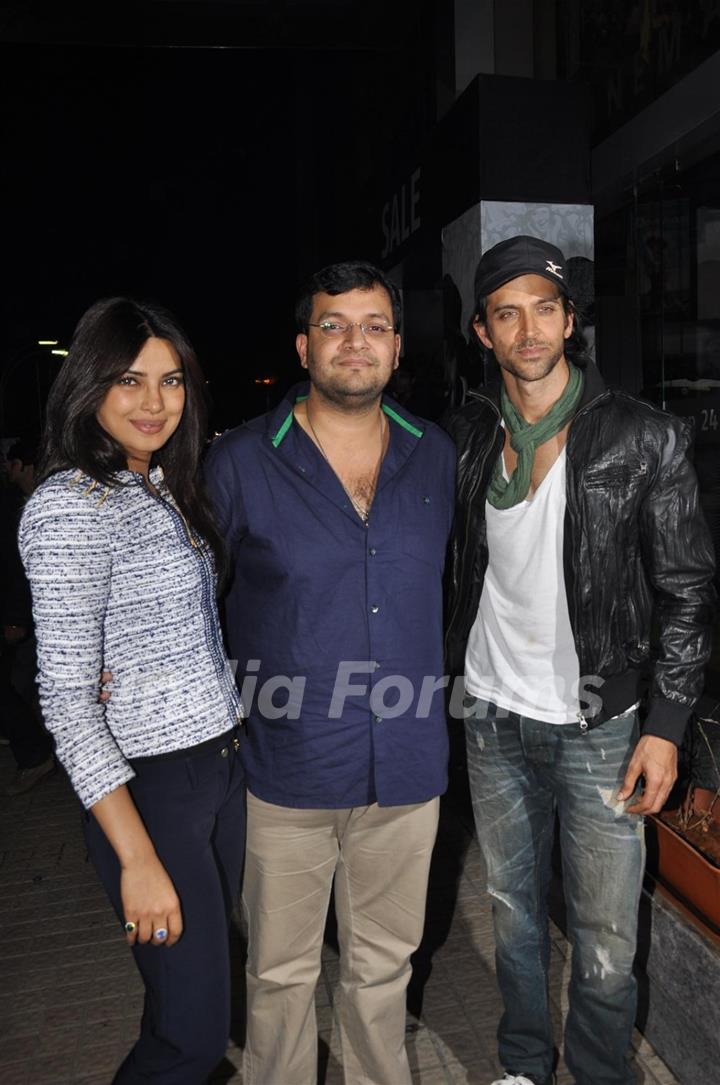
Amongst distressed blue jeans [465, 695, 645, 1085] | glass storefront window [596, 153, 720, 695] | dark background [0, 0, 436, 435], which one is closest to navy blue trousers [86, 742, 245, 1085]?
distressed blue jeans [465, 695, 645, 1085]

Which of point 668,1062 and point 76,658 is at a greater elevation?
point 76,658

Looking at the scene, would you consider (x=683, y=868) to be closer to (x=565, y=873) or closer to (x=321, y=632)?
(x=565, y=873)

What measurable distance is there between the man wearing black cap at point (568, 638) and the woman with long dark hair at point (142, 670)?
0.84 meters

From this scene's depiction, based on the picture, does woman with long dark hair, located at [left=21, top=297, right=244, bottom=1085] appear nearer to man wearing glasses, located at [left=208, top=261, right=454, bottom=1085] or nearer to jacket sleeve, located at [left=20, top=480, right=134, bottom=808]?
jacket sleeve, located at [left=20, top=480, right=134, bottom=808]

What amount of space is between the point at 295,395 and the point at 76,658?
1112 mm

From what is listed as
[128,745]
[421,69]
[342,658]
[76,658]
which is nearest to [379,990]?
[342,658]

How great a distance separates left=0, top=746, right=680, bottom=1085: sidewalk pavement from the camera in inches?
115

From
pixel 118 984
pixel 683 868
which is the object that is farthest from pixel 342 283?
pixel 118 984

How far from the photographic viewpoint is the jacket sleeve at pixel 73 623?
183 cm

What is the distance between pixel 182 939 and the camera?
198cm

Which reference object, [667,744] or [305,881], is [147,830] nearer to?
[305,881]

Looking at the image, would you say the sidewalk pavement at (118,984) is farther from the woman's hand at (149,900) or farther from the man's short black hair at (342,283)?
the man's short black hair at (342,283)

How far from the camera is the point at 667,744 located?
7.79 ft

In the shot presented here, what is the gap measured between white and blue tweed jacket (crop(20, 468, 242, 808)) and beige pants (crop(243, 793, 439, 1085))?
0.51 metres
